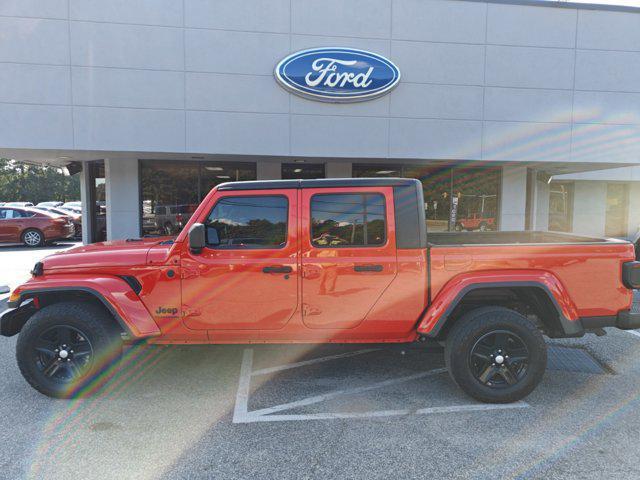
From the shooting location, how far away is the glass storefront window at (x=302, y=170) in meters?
12.4

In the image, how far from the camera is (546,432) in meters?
3.35

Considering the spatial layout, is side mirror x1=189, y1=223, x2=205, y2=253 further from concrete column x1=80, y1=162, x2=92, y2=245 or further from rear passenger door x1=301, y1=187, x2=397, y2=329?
concrete column x1=80, y1=162, x2=92, y2=245

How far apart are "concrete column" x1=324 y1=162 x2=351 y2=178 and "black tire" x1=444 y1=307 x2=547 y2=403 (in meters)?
8.83

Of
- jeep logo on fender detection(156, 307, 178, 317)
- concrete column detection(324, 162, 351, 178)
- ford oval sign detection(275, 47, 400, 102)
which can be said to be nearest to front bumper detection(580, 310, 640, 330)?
jeep logo on fender detection(156, 307, 178, 317)

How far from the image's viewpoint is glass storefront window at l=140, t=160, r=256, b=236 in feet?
38.5

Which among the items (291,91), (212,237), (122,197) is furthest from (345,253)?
(122,197)

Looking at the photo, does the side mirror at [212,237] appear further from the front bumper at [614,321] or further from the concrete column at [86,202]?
the concrete column at [86,202]

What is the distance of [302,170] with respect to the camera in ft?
41.2

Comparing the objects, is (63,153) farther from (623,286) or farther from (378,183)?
(623,286)

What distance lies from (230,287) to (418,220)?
5.63 feet

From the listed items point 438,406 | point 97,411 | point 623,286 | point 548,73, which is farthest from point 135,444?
point 548,73

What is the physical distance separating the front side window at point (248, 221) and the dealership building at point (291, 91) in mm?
6495

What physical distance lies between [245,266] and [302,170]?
29.5 feet

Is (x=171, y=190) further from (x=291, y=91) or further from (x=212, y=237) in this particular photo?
(x=212, y=237)
